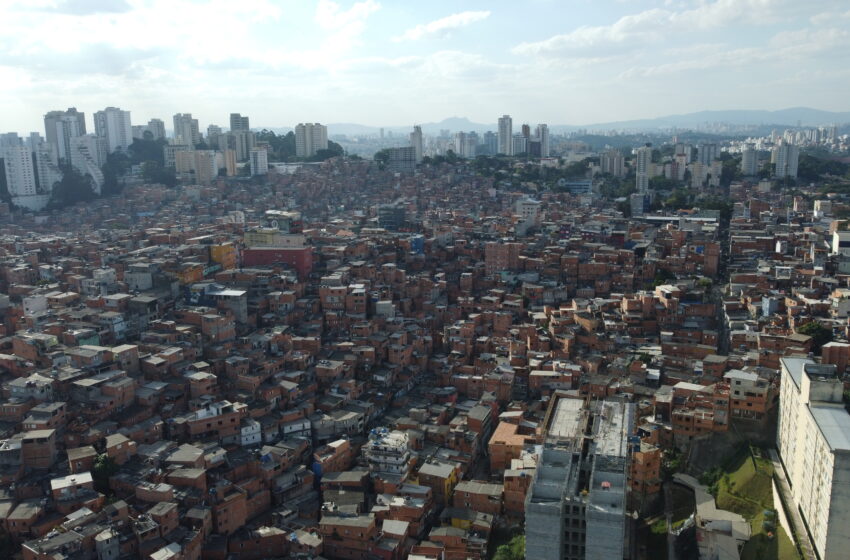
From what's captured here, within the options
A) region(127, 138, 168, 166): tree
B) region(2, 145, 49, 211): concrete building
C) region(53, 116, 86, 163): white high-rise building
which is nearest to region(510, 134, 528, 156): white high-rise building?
region(127, 138, 168, 166): tree

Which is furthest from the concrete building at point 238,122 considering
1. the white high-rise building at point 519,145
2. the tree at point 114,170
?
the white high-rise building at point 519,145

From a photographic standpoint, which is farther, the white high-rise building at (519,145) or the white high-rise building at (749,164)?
the white high-rise building at (519,145)

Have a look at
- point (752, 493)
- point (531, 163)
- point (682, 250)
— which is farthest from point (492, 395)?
point (531, 163)

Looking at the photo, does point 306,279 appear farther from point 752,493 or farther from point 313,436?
point 752,493

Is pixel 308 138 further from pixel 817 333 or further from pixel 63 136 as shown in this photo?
pixel 817 333

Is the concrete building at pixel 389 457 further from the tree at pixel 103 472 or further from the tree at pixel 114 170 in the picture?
the tree at pixel 114 170

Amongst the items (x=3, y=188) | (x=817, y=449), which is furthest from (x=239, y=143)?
(x=817, y=449)

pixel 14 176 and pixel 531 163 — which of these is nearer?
pixel 14 176
